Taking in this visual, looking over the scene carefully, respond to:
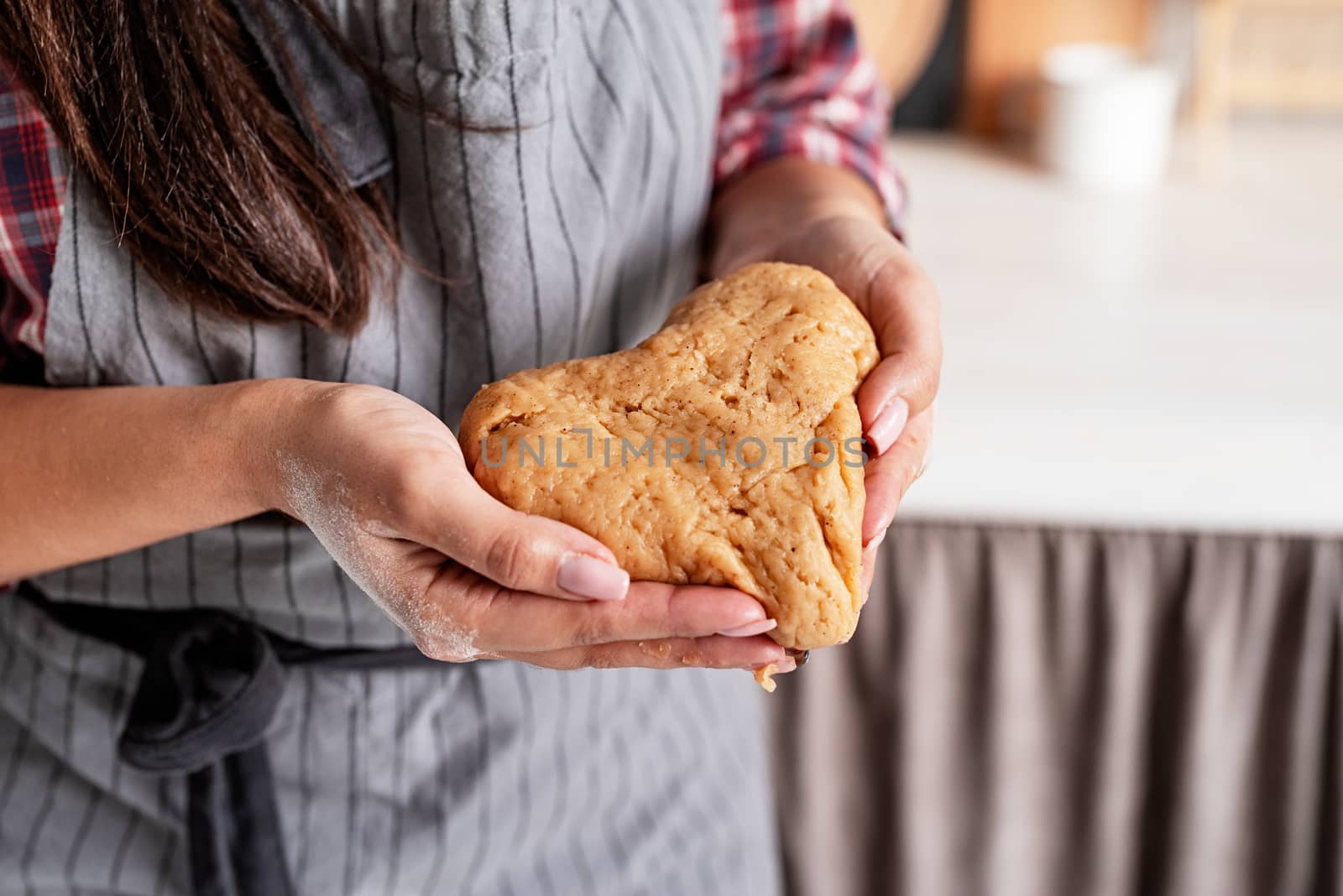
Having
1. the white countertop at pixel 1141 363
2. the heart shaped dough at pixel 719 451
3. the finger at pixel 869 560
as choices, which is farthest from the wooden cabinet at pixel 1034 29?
the finger at pixel 869 560

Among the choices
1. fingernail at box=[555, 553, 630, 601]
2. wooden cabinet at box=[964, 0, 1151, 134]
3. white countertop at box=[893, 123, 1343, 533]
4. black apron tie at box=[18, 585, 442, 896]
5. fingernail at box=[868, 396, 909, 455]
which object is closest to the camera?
fingernail at box=[555, 553, 630, 601]

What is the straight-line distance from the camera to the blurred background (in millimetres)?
1081

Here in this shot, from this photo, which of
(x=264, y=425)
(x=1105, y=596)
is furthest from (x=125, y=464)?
(x=1105, y=596)

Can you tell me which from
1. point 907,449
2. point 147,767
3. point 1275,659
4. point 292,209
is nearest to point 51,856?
point 147,767

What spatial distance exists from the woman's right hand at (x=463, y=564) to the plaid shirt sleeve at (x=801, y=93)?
0.46 m

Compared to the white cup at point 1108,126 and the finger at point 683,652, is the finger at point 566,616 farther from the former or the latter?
the white cup at point 1108,126

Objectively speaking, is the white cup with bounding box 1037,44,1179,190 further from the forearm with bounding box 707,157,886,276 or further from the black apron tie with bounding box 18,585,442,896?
the black apron tie with bounding box 18,585,442,896

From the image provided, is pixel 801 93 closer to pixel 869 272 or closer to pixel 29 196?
pixel 869 272

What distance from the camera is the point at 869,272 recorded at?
72 centimetres

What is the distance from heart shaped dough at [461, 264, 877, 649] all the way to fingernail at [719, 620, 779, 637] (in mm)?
11

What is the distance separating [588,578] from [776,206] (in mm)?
423

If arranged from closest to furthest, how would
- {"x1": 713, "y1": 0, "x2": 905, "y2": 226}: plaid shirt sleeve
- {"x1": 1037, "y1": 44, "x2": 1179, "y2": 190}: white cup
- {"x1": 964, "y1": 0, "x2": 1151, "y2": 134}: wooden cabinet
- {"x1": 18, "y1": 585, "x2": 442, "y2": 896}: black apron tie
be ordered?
1. {"x1": 18, "y1": 585, "x2": 442, "y2": 896}: black apron tie
2. {"x1": 713, "y1": 0, "x2": 905, "y2": 226}: plaid shirt sleeve
3. {"x1": 1037, "y1": 44, "x2": 1179, "y2": 190}: white cup
4. {"x1": 964, "y1": 0, "x2": 1151, "y2": 134}: wooden cabinet

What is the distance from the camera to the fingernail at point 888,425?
62cm

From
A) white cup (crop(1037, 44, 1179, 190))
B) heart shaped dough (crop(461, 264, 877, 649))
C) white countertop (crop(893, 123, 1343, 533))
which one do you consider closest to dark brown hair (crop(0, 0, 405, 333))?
heart shaped dough (crop(461, 264, 877, 649))
